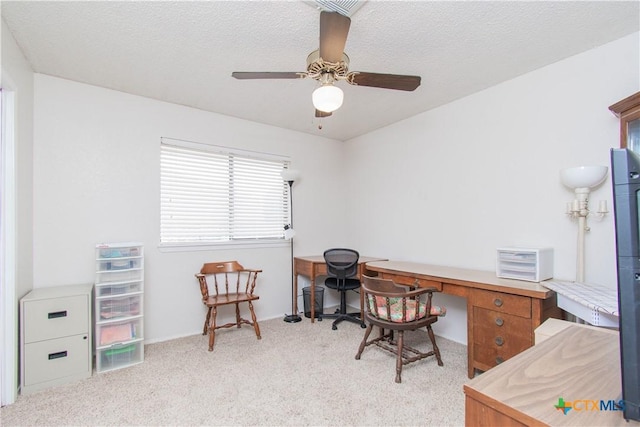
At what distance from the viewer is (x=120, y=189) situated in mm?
2881

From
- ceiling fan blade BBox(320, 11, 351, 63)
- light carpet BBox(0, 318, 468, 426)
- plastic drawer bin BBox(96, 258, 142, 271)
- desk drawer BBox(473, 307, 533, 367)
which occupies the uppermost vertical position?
ceiling fan blade BBox(320, 11, 351, 63)

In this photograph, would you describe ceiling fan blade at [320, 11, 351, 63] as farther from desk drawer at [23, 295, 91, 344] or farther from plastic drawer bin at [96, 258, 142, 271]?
desk drawer at [23, 295, 91, 344]

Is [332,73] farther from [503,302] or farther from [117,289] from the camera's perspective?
[117,289]

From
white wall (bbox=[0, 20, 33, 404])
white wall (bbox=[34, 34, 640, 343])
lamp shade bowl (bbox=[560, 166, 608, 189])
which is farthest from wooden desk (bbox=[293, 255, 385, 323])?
white wall (bbox=[0, 20, 33, 404])

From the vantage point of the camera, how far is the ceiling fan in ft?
5.26

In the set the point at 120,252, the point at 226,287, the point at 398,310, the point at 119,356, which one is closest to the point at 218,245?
the point at 226,287

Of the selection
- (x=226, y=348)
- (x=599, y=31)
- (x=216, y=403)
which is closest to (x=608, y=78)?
(x=599, y=31)

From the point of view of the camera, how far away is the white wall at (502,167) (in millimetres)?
2137

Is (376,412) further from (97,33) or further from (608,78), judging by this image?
(97,33)

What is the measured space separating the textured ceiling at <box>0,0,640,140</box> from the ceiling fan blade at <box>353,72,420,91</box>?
303mm

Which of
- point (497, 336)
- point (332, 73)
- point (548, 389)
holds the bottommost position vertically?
point (497, 336)

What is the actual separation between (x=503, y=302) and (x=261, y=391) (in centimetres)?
183

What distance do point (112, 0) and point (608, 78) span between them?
328 cm

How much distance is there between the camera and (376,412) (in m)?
1.85
